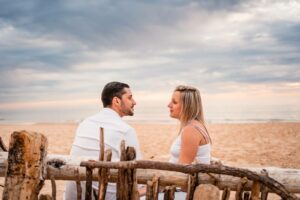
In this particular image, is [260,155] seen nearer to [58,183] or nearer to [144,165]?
[58,183]

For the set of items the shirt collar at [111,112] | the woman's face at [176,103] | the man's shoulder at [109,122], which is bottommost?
the man's shoulder at [109,122]

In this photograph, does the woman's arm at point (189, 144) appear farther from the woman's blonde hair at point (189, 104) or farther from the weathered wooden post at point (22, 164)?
the weathered wooden post at point (22, 164)

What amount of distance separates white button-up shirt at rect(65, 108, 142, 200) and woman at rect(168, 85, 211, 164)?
1.47 ft

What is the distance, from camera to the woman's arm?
343 cm

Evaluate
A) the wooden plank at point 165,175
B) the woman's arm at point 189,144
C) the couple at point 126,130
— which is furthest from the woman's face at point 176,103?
the wooden plank at point 165,175

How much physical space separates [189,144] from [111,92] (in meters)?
1.03

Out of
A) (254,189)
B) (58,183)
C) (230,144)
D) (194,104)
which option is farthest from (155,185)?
(230,144)

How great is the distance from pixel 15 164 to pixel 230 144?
46.2ft

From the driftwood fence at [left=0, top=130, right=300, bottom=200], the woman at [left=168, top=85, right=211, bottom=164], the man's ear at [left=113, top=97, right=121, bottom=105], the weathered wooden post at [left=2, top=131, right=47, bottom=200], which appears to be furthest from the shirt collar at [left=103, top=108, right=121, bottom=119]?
the weathered wooden post at [left=2, top=131, right=47, bottom=200]

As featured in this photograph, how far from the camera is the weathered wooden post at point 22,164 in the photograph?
201cm

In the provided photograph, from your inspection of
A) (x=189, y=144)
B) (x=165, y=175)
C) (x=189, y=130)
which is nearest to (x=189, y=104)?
(x=189, y=130)

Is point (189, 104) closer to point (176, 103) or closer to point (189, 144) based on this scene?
point (176, 103)

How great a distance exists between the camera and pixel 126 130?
3.32 meters

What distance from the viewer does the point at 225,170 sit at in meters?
1.99
